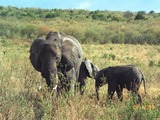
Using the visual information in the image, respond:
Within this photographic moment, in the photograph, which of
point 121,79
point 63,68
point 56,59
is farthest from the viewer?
point 121,79

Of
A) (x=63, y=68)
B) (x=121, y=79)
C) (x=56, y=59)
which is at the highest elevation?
(x=56, y=59)

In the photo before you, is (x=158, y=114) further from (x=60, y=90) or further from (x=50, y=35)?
(x=50, y=35)

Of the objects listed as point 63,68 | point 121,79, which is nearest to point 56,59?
point 63,68

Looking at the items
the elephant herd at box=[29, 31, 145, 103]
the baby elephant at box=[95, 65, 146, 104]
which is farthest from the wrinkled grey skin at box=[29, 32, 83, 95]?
the baby elephant at box=[95, 65, 146, 104]

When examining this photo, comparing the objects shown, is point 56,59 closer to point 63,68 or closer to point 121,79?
point 63,68

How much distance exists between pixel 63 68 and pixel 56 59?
1.41 feet

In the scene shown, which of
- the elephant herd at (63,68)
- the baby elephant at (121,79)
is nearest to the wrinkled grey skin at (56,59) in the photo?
the elephant herd at (63,68)

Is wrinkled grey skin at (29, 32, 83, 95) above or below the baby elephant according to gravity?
above

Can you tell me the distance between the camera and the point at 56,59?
24.3 ft

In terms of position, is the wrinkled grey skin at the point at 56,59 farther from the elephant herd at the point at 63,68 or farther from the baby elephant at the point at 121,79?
the baby elephant at the point at 121,79

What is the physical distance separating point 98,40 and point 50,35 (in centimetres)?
2641

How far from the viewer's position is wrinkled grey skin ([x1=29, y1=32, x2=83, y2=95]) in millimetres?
7129

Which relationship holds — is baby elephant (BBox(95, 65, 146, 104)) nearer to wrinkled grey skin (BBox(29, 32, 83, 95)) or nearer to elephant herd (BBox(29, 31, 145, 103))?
elephant herd (BBox(29, 31, 145, 103))

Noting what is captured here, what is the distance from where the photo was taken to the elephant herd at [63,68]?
23.5 feet
